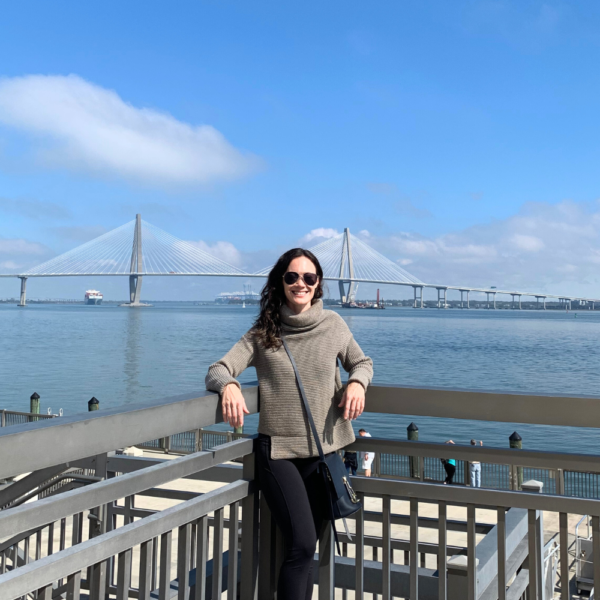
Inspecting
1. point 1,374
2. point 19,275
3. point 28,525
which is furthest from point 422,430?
point 19,275

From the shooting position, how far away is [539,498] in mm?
1867

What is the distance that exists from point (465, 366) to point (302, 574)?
3808cm

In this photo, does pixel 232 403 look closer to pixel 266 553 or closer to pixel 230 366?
pixel 230 366

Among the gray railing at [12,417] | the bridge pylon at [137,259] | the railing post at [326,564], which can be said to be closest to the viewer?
the railing post at [326,564]

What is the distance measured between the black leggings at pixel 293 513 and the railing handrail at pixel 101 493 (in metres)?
0.17

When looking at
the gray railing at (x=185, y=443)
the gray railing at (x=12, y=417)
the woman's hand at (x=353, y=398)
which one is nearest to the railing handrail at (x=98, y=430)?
the woman's hand at (x=353, y=398)

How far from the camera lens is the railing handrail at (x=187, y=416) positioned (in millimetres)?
1310

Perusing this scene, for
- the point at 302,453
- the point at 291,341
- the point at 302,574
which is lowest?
the point at 302,574

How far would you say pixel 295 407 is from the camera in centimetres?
210

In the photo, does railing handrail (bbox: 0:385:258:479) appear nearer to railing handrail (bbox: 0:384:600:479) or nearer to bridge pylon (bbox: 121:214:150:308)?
railing handrail (bbox: 0:384:600:479)

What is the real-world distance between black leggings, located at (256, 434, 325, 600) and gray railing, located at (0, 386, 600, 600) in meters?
0.10

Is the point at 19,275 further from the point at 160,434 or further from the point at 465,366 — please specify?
the point at 160,434

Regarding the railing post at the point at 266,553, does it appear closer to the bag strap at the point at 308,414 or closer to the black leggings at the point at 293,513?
the black leggings at the point at 293,513

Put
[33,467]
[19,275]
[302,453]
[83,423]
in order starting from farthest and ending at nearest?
1. [19,275]
2. [302,453]
3. [83,423]
4. [33,467]
